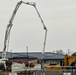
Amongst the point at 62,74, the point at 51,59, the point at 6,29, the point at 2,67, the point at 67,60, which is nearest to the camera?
the point at 62,74

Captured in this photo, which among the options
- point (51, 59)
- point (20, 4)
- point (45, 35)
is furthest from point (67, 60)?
point (51, 59)

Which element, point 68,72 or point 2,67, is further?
point 2,67

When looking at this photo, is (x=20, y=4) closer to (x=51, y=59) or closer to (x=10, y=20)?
(x=10, y=20)

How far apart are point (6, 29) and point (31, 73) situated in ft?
51.9

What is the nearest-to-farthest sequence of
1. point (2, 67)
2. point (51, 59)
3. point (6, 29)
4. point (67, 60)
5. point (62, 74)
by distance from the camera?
point (62, 74)
point (67, 60)
point (2, 67)
point (6, 29)
point (51, 59)

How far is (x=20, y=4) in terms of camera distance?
49.0 meters

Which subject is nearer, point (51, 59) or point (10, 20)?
point (10, 20)

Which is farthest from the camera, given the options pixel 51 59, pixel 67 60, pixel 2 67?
pixel 51 59

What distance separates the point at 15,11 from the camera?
48.5 metres

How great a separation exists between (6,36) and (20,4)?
537 cm

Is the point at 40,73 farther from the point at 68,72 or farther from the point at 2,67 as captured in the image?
the point at 2,67

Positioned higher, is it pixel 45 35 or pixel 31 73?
pixel 45 35

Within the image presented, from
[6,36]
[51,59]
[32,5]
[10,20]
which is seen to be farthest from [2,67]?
[51,59]

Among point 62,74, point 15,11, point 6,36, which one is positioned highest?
point 15,11
